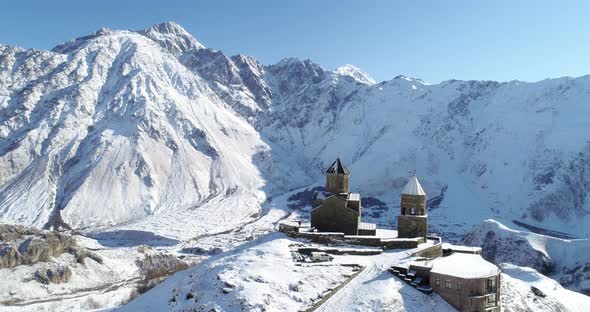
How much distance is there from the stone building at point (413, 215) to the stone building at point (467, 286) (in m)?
13.0

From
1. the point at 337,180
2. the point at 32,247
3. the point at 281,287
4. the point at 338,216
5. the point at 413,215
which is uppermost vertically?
the point at 337,180

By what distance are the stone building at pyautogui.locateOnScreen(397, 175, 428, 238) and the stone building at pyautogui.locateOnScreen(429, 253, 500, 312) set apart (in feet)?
42.7

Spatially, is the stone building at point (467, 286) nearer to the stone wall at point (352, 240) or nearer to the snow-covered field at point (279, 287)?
the snow-covered field at point (279, 287)

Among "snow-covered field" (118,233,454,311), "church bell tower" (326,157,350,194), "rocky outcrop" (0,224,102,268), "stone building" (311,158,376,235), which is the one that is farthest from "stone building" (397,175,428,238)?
"rocky outcrop" (0,224,102,268)

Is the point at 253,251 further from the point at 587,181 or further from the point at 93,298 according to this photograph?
the point at 587,181

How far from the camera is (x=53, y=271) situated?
88.9 meters

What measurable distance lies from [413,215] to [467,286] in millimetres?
16824

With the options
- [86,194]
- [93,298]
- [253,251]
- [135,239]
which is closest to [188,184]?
[86,194]

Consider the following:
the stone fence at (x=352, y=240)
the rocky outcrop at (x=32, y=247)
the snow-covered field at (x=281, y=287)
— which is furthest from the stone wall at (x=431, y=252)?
the rocky outcrop at (x=32, y=247)

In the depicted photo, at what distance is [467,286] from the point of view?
1650 inches

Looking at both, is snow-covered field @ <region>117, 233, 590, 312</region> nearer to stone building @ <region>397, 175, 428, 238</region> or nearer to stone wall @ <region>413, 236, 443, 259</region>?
stone wall @ <region>413, 236, 443, 259</region>

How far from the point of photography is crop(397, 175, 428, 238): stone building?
5766cm

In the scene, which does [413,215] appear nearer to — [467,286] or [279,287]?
[467,286]

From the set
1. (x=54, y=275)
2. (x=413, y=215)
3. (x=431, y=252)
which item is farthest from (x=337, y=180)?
(x=54, y=275)
